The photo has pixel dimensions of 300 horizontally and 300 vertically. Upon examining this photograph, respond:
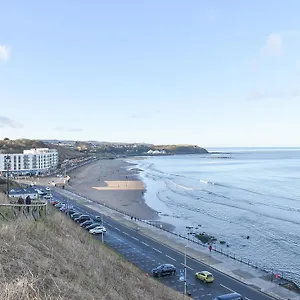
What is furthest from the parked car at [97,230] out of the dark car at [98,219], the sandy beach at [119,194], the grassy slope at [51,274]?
the grassy slope at [51,274]

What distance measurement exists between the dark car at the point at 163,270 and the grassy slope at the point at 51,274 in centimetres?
459

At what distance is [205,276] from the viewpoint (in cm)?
2280

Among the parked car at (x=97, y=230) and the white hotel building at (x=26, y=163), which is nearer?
the parked car at (x=97, y=230)

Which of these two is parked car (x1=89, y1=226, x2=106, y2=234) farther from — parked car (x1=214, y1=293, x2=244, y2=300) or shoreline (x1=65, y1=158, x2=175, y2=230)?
parked car (x1=214, y1=293, x2=244, y2=300)

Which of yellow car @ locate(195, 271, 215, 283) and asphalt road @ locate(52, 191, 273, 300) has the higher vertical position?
yellow car @ locate(195, 271, 215, 283)

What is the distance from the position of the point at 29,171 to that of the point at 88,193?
135 ft

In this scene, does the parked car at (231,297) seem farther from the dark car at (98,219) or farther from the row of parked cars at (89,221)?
the dark car at (98,219)

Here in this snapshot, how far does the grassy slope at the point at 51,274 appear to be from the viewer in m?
8.64

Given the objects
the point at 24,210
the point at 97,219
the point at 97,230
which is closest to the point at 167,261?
the point at 97,230

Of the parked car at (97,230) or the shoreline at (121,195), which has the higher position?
the parked car at (97,230)

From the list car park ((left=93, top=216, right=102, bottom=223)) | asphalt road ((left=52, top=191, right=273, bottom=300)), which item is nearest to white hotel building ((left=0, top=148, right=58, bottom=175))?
car park ((left=93, top=216, right=102, bottom=223))

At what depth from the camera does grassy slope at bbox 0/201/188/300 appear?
8.64 metres

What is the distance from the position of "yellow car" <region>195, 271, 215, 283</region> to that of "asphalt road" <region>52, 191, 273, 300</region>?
263 millimetres

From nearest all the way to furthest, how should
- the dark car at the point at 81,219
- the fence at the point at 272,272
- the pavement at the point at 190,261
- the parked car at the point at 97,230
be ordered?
1. the pavement at the point at 190,261
2. the fence at the point at 272,272
3. the parked car at the point at 97,230
4. the dark car at the point at 81,219
